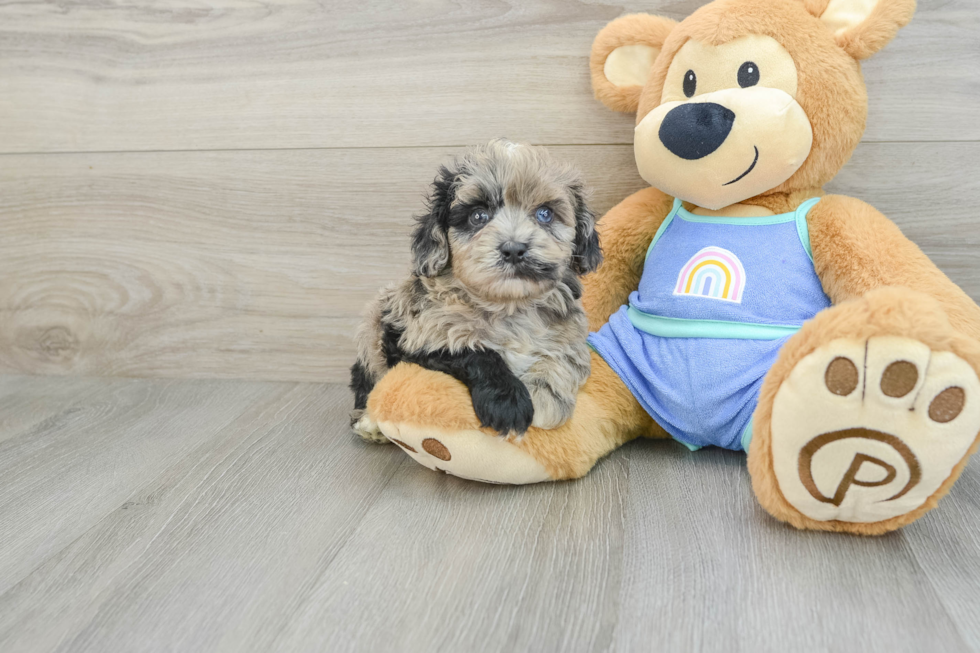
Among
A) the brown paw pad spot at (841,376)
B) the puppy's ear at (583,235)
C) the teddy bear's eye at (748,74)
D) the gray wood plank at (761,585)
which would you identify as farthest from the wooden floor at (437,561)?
the teddy bear's eye at (748,74)

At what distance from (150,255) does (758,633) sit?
1708mm

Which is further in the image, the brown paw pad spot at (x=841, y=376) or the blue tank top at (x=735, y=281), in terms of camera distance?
the blue tank top at (x=735, y=281)

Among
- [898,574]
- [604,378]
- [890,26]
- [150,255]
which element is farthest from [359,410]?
[890,26]

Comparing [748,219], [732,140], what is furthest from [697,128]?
[748,219]

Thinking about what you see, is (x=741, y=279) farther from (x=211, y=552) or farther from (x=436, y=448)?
(x=211, y=552)

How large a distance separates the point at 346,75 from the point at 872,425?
134 centimetres

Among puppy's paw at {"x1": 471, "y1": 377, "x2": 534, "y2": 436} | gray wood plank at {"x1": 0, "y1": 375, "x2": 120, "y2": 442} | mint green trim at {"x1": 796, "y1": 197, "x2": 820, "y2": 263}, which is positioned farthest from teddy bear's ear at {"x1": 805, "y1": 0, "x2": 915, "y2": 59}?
gray wood plank at {"x1": 0, "y1": 375, "x2": 120, "y2": 442}

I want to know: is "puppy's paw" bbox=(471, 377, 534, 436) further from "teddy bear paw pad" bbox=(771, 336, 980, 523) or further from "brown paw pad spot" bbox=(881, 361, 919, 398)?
"brown paw pad spot" bbox=(881, 361, 919, 398)

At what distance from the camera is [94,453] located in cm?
148

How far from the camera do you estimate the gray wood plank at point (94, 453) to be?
3.82 feet

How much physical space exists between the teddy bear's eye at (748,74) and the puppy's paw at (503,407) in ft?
2.16

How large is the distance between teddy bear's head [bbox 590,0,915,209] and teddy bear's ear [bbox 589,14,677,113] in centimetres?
9

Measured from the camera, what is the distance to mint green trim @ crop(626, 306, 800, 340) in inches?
47.5

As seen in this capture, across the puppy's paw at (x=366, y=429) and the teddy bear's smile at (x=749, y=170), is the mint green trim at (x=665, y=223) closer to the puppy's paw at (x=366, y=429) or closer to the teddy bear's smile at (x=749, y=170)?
the teddy bear's smile at (x=749, y=170)
